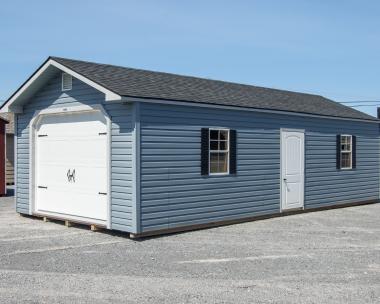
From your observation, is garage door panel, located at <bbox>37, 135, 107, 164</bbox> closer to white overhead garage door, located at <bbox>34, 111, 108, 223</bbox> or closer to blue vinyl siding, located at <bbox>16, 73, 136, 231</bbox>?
white overhead garage door, located at <bbox>34, 111, 108, 223</bbox>

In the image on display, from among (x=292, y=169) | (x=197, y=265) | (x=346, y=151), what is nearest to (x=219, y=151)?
(x=292, y=169)

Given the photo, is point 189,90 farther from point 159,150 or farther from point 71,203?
point 71,203

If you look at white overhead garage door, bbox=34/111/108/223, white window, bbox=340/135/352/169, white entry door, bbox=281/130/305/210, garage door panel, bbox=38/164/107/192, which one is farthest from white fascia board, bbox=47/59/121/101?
white window, bbox=340/135/352/169

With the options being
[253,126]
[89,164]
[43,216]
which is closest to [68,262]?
[89,164]

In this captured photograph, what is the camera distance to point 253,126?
12680 millimetres

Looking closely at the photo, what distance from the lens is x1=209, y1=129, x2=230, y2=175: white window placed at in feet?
38.3

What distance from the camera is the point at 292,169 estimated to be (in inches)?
544

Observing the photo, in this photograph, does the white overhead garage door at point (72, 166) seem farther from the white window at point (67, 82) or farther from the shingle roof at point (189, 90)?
the shingle roof at point (189, 90)

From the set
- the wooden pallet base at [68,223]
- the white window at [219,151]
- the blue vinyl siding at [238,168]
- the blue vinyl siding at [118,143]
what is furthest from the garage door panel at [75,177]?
the white window at [219,151]

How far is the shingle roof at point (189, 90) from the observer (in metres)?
10.7

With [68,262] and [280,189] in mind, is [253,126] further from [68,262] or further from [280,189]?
[68,262]

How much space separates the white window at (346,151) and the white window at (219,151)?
5.06 meters

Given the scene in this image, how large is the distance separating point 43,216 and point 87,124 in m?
2.79

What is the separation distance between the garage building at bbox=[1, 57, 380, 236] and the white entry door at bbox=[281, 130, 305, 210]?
0.03 m
